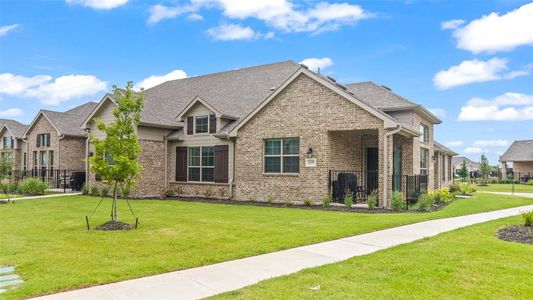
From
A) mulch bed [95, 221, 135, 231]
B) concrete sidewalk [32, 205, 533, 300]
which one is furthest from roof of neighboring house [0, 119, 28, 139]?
concrete sidewalk [32, 205, 533, 300]

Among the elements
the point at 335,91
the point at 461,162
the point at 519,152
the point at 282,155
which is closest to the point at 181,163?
the point at 282,155

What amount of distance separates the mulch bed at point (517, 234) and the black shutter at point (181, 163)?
15675 millimetres

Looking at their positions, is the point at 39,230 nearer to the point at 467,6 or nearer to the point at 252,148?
the point at 252,148

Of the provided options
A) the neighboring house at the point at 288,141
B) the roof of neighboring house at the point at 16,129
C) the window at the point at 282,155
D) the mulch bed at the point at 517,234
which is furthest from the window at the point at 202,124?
the roof of neighboring house at the point at 16,129

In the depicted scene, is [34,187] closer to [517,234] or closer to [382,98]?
[382,98]

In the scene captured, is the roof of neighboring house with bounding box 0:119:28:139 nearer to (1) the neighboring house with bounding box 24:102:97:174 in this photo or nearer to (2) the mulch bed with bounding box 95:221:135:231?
(1) the neighboring house with bounding box 24:102:97:174

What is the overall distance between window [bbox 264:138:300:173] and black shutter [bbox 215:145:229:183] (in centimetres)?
244

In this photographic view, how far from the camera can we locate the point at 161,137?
22.5m

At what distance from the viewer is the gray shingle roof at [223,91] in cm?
2252

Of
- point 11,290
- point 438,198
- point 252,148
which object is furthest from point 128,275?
point 438,198

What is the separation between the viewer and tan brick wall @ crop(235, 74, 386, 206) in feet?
54.5

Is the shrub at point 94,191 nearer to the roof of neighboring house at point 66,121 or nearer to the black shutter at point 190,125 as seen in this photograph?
the black shutter at point 190,125

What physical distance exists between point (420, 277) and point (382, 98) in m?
15.2

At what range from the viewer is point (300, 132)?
58.1 ft
